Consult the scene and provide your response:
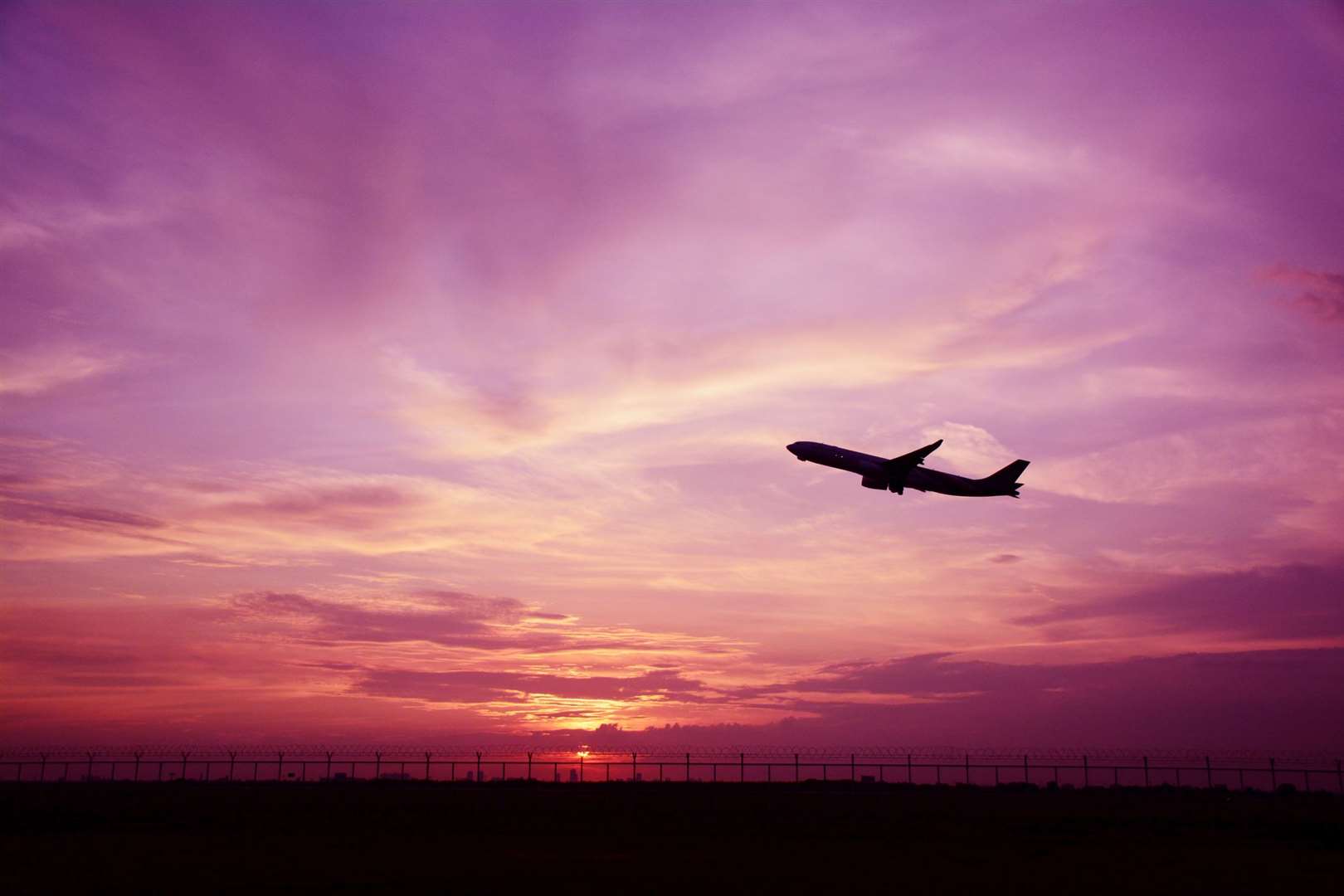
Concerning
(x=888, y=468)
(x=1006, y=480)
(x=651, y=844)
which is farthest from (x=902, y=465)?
(x=651, y=844)

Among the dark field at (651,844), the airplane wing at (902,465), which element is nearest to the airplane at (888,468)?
the airplane wing at (902,465)

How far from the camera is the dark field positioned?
3328cm

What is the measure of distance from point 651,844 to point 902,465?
43.3 metres

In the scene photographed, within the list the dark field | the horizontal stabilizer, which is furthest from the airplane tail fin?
the dark field

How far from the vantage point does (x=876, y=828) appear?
168 ft

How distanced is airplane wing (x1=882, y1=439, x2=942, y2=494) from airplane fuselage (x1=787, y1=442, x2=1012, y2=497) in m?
0.28

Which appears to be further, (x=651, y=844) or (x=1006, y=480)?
(x=1006, y=480)

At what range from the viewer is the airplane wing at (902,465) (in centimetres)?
7769

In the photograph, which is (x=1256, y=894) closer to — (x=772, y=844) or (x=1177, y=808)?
(x=772, y=844)

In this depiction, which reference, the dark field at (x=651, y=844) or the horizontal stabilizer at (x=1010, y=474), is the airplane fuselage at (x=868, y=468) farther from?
the dark field at (x=651, y=844)

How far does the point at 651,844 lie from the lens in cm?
4300

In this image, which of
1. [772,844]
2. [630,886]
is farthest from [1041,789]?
[630,886]

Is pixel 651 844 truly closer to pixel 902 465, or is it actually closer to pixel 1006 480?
pixel 902 465

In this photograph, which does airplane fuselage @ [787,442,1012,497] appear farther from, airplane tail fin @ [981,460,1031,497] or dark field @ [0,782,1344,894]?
dark field @ [0,782,1344,894]
